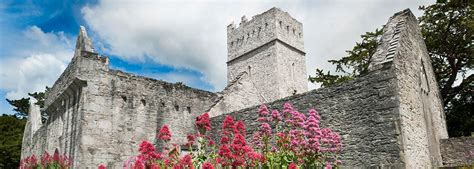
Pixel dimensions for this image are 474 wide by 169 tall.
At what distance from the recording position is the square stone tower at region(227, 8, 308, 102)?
29875mm

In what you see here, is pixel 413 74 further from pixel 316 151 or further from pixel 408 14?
pixel 316 151

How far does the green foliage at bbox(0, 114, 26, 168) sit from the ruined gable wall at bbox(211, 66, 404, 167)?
2890 centimetres

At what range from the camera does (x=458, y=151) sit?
1073cm

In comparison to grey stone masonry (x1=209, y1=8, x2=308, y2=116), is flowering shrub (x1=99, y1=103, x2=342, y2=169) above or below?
below

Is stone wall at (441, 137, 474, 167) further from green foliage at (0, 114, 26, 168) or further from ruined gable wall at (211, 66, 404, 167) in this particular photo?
green foliage at (0, 114, 26, 168)

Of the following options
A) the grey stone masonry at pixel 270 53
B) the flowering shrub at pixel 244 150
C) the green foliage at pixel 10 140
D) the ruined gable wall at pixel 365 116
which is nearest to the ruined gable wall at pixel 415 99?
the ruined gable wall at pixel 365 116

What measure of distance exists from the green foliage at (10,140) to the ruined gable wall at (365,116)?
1138 inches

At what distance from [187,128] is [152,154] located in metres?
9.61

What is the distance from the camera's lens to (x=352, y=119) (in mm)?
9078

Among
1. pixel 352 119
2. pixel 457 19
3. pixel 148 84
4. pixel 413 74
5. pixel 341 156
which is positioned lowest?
pixel 341 156

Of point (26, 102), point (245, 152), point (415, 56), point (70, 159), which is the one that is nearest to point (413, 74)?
point (415, 56)

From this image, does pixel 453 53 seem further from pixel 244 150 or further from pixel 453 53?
pixel 244 150

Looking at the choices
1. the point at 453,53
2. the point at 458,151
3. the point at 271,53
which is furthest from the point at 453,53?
the point at 271,53

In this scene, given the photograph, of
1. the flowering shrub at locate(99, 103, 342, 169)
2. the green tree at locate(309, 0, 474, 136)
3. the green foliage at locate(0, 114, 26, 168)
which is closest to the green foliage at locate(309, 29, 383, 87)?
the green tree at locate(309, 0, 474, 136)
